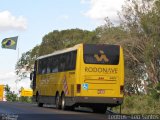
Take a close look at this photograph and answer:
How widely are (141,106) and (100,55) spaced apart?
7.94 m

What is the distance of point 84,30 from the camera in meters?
97.9

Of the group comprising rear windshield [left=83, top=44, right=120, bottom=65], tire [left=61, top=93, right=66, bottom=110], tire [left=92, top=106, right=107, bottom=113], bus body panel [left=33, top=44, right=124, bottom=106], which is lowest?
tire [left=92, top=106, right=107, bottom=113]

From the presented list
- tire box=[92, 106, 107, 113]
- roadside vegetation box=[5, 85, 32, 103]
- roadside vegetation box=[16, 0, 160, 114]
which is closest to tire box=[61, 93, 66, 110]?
tire box=[92, 106, 107, 113]

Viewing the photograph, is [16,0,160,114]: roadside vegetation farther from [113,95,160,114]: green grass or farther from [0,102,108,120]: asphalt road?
[0,102,108,120]: asphalt road

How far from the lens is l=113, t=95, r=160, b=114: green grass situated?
34.0 meters

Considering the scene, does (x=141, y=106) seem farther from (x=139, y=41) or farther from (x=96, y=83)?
(x=139, y=41)

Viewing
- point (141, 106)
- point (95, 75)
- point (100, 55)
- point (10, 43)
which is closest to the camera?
point (95, 75)

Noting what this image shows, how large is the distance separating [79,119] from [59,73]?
11330 millimetres

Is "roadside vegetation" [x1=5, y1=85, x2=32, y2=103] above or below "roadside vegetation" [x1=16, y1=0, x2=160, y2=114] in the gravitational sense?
below

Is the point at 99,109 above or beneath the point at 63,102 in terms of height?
beneath

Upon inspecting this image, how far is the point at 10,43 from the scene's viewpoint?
2835 inches

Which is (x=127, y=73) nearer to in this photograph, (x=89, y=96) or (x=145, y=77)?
(x=145, y=77)

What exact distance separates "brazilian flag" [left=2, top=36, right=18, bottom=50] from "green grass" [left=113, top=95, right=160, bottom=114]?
3266 centimetres

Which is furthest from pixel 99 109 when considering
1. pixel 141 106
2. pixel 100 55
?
pixel 141 106
